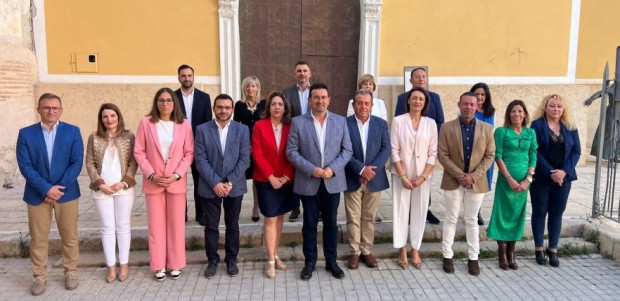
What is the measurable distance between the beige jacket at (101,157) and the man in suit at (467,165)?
117 inches

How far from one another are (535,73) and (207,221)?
7.27 meters

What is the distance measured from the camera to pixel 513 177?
14.2 feet

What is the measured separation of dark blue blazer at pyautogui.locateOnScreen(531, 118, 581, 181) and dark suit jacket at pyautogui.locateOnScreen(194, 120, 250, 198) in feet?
9.70

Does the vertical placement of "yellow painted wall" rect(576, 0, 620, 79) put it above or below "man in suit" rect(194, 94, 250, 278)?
above

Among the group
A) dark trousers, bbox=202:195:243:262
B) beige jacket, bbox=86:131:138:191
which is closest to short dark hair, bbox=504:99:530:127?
dark trousers, bbox=202:195:243:262

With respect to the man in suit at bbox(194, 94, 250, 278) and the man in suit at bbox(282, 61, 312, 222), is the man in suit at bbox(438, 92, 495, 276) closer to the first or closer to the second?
the man in suit at bbox(282, 61, 312, 222)

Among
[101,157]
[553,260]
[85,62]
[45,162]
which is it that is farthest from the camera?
[85,62]

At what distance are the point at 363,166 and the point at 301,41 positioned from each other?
4.65 meters

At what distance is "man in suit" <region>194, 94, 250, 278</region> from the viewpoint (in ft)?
13.1

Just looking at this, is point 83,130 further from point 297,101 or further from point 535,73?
point 535,73

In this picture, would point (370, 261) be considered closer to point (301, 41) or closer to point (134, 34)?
point (301, 41)

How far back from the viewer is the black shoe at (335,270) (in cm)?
413

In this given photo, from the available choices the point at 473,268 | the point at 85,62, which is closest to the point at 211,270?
the point at 473,268

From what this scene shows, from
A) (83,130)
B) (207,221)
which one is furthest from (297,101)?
(83,130)
